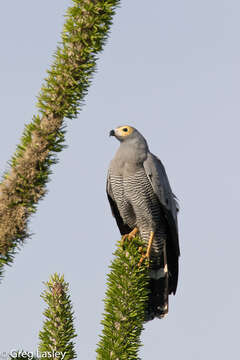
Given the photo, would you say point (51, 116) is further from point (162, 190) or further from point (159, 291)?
point (159, 291)

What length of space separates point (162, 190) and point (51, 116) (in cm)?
535

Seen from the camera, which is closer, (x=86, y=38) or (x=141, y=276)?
(x=86, y=38)

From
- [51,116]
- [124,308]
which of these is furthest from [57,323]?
[51,116]

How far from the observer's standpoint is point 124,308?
3.33 metres

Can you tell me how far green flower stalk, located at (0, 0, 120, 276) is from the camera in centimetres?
214

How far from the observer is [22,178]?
2.14 meters

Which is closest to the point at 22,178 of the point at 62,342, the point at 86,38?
the point at 86,38

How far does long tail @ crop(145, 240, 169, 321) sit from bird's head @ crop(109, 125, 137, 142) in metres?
1.92

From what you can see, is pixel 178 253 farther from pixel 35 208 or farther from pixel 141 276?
pixel 35 208

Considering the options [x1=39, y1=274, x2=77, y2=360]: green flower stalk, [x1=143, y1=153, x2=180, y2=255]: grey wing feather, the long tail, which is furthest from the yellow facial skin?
[x1=39, y1=274, x2=77, y2=360]: green flower stalk

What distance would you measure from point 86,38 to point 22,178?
81cm

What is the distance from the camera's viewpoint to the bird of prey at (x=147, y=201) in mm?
7367

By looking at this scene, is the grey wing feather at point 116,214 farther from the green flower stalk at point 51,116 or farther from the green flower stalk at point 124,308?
the green flower stalk at point 51,116

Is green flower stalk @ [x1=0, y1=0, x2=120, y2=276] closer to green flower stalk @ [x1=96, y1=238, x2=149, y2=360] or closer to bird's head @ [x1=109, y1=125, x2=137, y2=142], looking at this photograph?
green flower stalk @ [x1=96, y1=238, x2=149, y2=360]
